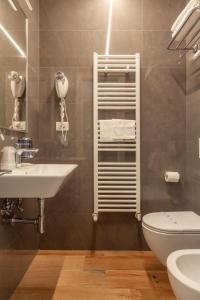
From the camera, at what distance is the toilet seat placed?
1578 millimetres

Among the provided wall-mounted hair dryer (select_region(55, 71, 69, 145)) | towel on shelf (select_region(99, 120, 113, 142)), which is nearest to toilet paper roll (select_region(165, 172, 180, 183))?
towel on shelf (select_region(99, 120, 113, 142))

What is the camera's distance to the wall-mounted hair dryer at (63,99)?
6.94ft

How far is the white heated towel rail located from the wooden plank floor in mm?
355

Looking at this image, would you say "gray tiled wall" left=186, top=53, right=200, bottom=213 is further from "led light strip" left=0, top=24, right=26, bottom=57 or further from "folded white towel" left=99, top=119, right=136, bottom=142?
"led light strip" left=0, top=24, right=26, bottom=57

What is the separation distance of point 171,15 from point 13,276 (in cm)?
238

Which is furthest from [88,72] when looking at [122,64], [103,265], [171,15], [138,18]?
[103,265]

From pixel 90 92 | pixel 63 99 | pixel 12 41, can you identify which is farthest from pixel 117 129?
pixel 12 41

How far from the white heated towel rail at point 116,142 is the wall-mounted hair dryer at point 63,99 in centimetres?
25

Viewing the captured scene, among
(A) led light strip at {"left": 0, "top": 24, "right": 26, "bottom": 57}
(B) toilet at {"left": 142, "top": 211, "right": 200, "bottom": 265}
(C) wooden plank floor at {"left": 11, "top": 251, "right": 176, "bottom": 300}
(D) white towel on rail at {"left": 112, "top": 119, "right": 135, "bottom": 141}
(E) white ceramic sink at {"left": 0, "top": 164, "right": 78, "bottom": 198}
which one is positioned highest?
(A) led light strip at {"left": 0, "top": 24, "right": 26, "bottom": 57}

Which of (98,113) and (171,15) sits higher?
(171,15)

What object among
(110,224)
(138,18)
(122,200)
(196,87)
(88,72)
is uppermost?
(138,18)

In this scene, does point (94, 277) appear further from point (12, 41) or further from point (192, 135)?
point (12, 41)

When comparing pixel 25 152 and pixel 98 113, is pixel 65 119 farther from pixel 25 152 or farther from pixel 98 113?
pixel 25 152

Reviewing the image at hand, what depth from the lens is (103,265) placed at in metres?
2.03
